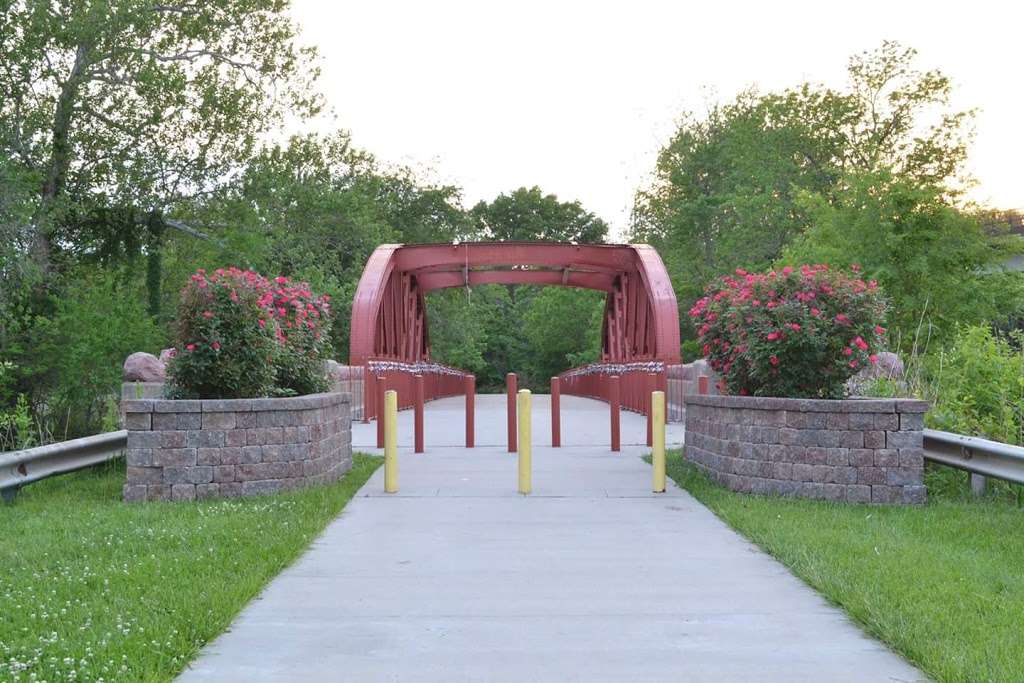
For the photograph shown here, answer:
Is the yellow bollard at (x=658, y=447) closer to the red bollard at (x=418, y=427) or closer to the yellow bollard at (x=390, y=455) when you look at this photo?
the yellow bollard at (x=390, y=455)

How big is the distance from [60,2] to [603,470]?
66.0 feet

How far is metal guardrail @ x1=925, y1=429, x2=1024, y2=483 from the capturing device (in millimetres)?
8055

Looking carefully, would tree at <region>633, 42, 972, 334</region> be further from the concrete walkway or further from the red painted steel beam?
the concrete walkway

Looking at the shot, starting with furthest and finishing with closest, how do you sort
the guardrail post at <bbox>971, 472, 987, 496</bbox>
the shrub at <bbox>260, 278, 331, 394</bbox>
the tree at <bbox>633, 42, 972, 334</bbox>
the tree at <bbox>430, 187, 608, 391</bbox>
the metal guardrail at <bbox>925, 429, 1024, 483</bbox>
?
1. the tree at <bbox>430, 187, 608, 391</bbox>
2. the tree at <bbox>633, 42, 972, 334</bbox>
3. the shrub at <bbox>260, 278, 331, 394</bbox>
4. the guardrail post at <bbox>971, 472, 987, 496</bbox>
5. the metal guardrail at <bbox>925, 429, 1024, 483</bbox>

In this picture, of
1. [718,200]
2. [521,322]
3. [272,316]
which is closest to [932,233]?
[272,316]

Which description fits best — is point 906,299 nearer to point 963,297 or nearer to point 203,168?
point 963,297

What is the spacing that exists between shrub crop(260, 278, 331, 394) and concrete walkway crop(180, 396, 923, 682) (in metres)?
2.23

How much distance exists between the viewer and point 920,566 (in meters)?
6.12

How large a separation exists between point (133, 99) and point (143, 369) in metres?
12.8

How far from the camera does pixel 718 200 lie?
2035 inches

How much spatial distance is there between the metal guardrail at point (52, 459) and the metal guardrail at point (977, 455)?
723 cm

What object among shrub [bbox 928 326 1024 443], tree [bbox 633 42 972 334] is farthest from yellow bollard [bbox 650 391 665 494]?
tree [bbox 633 42 972 334]

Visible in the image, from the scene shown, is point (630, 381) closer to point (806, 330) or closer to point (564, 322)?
point (806, 330)

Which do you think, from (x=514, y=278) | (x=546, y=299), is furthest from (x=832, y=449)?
(x=546, y=299)
